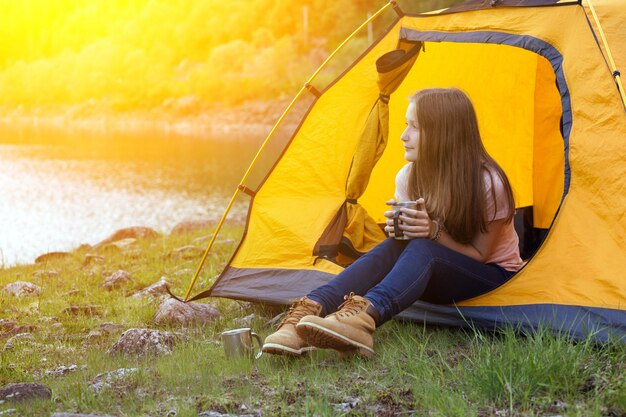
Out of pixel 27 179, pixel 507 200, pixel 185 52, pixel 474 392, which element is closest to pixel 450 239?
pixel 507 200

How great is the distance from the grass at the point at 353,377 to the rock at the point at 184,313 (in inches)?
7.0

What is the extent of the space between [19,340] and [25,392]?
1576 mm

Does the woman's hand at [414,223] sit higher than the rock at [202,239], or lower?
higher

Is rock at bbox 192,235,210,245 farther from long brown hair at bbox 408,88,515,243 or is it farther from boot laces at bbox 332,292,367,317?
boot laces at bbox 332,292,367,317

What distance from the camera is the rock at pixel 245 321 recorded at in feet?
16.9

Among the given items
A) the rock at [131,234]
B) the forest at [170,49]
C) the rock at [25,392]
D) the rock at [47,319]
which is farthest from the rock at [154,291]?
the forest at [170,49]

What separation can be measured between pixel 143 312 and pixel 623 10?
374 centimetres

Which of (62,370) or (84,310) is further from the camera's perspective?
(84,310)

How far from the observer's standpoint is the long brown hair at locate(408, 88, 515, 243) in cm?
410

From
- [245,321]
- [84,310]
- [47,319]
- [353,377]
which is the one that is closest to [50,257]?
[84,310]

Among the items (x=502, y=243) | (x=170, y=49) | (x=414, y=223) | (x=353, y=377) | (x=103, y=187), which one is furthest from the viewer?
(x=170, y=49)

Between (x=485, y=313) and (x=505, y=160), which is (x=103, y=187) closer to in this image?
(x=505, y=160)

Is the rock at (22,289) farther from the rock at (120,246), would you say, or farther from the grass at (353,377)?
the rock at (120,246)

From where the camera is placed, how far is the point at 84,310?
20.0 feet
